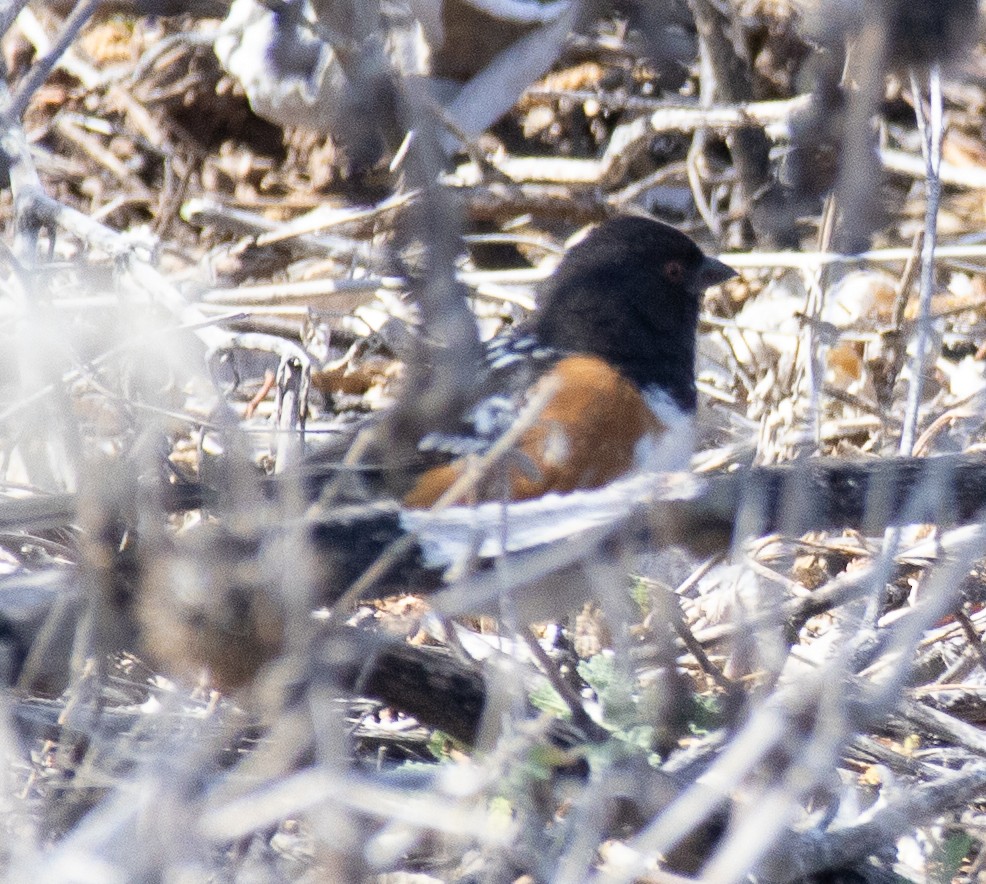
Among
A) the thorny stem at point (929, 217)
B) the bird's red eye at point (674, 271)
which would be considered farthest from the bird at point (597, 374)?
the thorny stem at point (929, 217)

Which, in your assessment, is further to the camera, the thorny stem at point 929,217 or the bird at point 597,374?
the bird at point 597,374

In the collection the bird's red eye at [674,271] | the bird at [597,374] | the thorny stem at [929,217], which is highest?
the thorny stem at [929,217]

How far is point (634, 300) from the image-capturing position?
8.28 ft

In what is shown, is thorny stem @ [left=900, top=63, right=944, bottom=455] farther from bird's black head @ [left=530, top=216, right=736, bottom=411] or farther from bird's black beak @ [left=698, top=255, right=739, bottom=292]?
bird's black beak @ [left=698, top=255, right=739, bottom=292]

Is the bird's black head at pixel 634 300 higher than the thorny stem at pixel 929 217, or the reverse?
the thorny stem at pixel 929 217

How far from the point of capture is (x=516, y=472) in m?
1.98

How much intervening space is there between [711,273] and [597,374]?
0.48m

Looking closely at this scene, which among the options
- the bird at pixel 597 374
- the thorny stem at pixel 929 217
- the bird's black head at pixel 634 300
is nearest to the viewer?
the thorny stem at pixel 929 217

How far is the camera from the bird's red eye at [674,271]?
102 inches

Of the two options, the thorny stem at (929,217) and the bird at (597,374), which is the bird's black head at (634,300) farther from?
the thorny stem at (929,217)

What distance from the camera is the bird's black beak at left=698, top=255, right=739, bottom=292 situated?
8.63 feet

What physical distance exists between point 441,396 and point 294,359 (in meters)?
1.01

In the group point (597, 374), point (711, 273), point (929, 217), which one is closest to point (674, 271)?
point (711, 273)

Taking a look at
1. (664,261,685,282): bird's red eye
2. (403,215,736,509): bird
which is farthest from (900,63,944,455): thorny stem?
(664,261,685,282): bird's red eye
